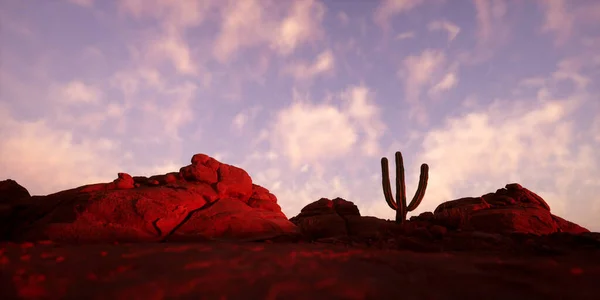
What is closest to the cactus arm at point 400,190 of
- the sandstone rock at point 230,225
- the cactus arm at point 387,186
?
the cactus arm at point 387,186

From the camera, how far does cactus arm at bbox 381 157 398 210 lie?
16859 millimetres

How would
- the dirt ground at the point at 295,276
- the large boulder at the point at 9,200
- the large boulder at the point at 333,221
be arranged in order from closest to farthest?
1. the dirt ground at the point at 295,276
2. the large boulder at the point at 9,200
3. the large boulder at the point at 333,221

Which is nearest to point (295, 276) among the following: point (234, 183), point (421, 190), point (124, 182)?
point (234, 183)

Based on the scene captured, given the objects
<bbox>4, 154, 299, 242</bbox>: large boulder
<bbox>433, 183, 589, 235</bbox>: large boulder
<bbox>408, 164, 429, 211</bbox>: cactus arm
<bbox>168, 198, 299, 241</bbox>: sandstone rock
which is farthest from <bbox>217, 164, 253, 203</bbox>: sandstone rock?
<bbox>433, 183, 589, 235</bbox>: large boulder

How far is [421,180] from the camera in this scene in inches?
657

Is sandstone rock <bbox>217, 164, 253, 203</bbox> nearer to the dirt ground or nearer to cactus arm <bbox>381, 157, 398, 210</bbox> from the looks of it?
cactus arm <bbox>381, 157, 398, 210</bbox>

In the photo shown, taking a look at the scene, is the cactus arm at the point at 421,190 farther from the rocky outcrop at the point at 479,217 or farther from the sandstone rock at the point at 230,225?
the sandstone rock at the point at 230,225

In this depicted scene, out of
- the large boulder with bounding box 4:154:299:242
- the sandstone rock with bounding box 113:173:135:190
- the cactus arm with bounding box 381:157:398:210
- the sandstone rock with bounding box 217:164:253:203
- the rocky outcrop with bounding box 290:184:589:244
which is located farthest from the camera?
the cactus arm with bounding box 381:157:398:210

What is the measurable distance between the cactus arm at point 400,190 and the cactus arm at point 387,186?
0.25 meters

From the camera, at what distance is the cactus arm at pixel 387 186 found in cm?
1686

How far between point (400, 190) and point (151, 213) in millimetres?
11340

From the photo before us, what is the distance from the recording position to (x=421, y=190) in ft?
54.4

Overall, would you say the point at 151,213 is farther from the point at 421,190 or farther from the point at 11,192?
the point at 421,190

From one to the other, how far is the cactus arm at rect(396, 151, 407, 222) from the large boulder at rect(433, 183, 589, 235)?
72.3 inches
